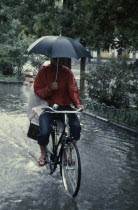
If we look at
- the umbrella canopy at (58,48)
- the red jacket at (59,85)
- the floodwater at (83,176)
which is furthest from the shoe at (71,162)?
the umbrella canopy at (58,48)

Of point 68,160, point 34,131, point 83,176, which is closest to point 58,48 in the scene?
point 34,131

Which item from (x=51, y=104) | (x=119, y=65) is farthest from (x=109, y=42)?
(x=51, y=104)

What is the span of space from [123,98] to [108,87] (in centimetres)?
63

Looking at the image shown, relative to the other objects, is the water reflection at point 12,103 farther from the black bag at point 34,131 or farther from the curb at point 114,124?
the black bag at point 34,131

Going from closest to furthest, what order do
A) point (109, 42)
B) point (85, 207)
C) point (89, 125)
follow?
point (85, 207) < point (109, 42) < point (89, 125)

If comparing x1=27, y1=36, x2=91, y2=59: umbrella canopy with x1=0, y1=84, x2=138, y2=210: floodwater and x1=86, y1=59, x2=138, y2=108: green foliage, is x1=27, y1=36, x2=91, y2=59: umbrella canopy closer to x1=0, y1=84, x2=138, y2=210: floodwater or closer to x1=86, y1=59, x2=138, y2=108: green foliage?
x1=0, y1=84, x2=138, y2=210: floodwater

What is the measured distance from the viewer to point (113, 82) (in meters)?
13.2

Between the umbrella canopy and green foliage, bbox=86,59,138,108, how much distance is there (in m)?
6.26

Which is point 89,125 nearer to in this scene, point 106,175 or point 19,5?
point 106,175

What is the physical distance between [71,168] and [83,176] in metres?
0.97

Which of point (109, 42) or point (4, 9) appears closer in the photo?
point (109, 42)

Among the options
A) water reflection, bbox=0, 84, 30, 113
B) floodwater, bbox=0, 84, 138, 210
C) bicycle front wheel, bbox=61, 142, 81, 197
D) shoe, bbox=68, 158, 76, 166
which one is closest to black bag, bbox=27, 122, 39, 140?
floodwater, bbox=0, 84, 138, 210

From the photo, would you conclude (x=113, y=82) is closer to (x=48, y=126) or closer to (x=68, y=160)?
(x=48, y=126)

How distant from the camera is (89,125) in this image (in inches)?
464
